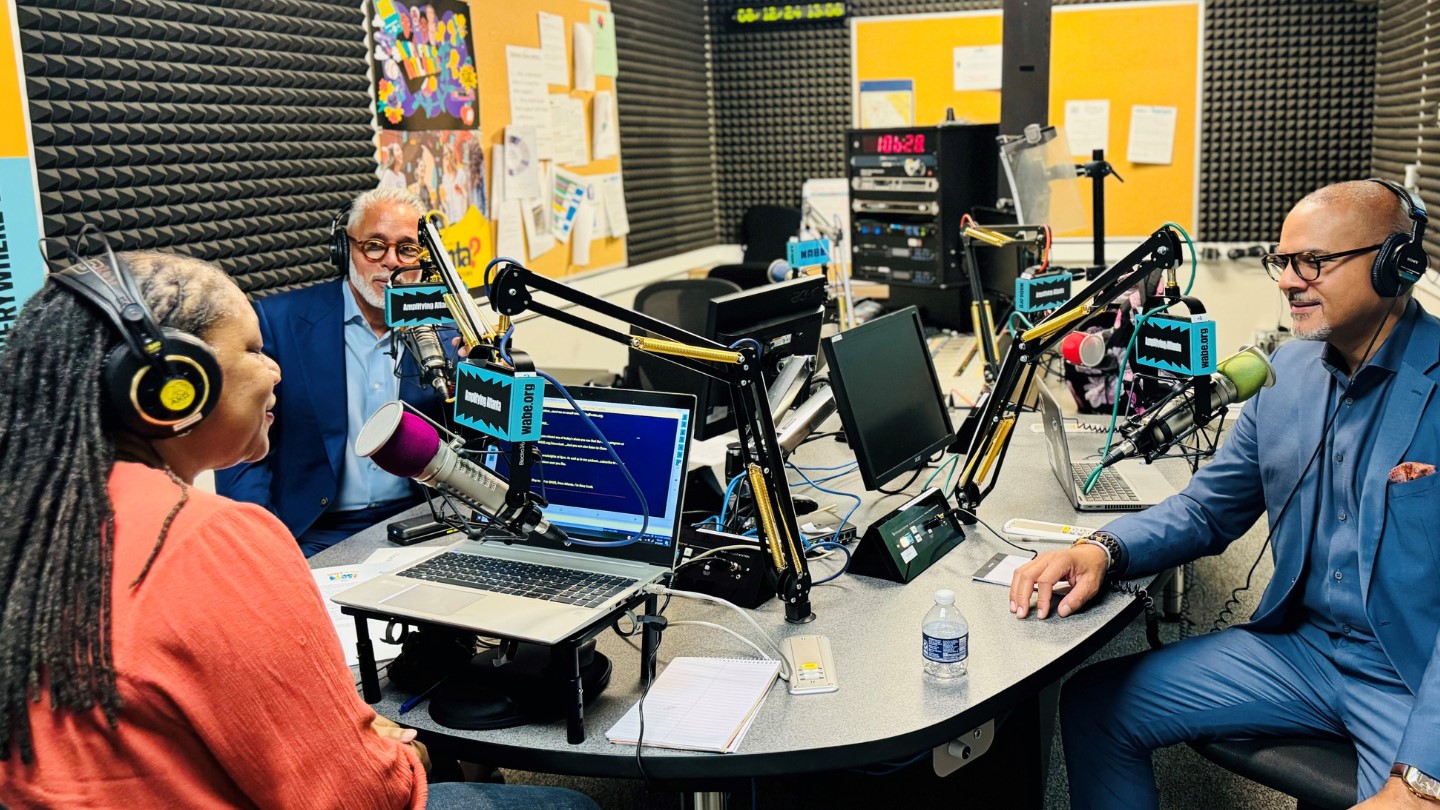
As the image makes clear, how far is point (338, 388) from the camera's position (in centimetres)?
255

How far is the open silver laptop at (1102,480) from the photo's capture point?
7.58 ft

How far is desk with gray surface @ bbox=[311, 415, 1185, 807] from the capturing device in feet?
4.69

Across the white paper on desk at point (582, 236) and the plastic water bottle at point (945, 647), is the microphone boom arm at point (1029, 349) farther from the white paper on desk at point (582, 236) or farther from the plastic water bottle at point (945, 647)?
the white paper on desk at point (582, 236)

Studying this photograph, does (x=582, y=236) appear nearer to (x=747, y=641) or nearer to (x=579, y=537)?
(x=579, y=537)

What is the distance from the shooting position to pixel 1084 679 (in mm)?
2057

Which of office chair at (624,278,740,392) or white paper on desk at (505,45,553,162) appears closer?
office chair at (624,278,740,392)

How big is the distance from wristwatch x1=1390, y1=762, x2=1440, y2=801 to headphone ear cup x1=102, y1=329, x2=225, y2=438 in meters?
1.66

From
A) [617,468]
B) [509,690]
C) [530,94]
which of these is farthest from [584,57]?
[509,690]

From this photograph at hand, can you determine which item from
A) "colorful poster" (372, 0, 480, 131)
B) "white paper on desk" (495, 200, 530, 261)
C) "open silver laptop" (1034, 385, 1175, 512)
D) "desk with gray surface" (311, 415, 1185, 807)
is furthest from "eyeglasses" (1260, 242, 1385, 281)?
"white paper on desk" (495, 200, 530, 261)

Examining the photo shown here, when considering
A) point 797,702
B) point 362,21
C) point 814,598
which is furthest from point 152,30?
point 797,702

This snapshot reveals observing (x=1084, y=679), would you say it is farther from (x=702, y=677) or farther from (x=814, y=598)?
(x=702, y=677)

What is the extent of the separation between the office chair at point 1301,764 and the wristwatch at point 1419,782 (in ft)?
0.40

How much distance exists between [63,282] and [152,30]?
1.95m

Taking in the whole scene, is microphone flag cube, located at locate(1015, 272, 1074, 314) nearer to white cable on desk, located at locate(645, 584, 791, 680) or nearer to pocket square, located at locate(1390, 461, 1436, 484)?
pocket square, located at locate(1390, 461, 1436, 484)
